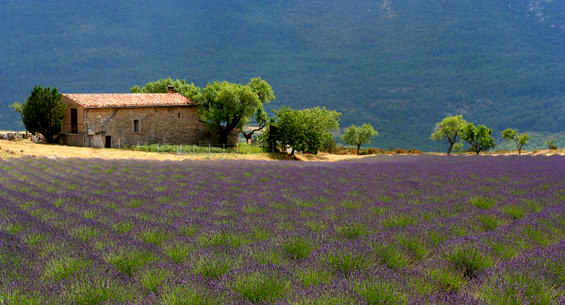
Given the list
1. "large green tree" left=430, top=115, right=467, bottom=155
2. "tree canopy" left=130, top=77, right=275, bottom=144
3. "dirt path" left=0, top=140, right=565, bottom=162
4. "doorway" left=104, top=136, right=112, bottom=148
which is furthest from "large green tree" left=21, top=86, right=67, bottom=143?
"large green tree" left=430, top=115, right=467, bottom=155

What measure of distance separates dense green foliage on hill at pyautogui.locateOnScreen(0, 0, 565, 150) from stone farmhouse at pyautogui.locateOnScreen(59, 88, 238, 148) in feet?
258

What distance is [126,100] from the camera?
104ft

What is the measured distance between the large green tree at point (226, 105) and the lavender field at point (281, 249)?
28.3 meters

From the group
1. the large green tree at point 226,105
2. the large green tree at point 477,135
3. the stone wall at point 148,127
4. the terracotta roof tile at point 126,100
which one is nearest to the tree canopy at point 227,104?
the large green tree at point 226,105

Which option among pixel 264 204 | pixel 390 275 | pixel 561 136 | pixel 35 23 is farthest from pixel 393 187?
pixel 35 23

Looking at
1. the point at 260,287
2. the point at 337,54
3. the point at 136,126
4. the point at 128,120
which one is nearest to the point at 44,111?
the point at 128,120

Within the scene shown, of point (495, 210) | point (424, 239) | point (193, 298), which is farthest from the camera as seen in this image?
point (495, 210)

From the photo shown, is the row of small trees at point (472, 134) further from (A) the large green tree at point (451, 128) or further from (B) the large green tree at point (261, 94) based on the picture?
(B) the large green tree at point (261, 94)

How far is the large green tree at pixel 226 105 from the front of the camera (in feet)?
113

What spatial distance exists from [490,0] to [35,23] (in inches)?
7923

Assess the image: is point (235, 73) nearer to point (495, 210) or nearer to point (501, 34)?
point (501, 34)

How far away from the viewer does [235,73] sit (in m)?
150

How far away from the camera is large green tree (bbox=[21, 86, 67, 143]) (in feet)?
94.5

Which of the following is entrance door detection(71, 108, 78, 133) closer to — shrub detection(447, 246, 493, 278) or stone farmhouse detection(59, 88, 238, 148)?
stone farmhouse detection(59, 88, 238, 148)
